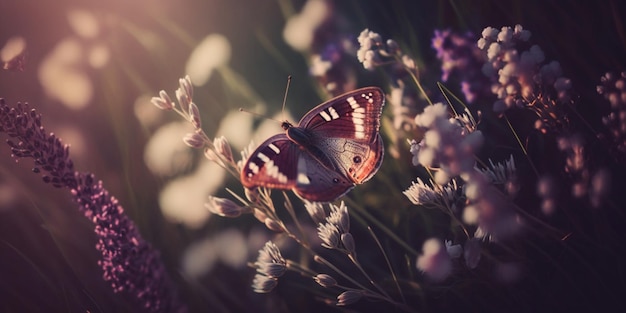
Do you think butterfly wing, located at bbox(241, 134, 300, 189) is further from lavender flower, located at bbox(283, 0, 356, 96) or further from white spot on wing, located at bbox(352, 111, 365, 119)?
lavender flower, located at bbox(283, 0, 356, 96)

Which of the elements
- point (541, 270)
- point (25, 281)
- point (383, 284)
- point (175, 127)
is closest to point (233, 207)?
point (383, 284)

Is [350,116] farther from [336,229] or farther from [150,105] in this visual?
[150,105]

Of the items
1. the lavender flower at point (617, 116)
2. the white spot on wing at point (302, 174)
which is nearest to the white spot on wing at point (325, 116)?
the white spot on wing at point (302, 174)

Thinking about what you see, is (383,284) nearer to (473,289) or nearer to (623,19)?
(473,289)

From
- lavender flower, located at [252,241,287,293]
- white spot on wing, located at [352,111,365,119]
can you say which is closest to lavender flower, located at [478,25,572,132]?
white spot on wing, located at [352,111,365,119]

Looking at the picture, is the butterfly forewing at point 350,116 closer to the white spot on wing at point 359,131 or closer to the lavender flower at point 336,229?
the white spot on wing at point 359,131
